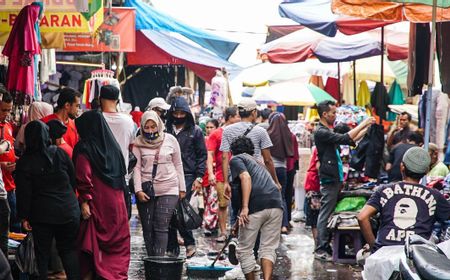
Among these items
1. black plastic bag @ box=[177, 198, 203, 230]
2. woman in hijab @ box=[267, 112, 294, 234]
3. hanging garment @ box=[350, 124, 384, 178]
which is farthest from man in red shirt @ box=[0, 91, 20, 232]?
woman in hijab @ box=[267, 112, 294, 234]

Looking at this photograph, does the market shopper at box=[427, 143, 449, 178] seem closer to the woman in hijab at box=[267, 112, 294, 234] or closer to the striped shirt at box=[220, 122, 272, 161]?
the woman in hijab at box=[267, 112, 294, 234]

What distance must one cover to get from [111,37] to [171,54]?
4.85 m

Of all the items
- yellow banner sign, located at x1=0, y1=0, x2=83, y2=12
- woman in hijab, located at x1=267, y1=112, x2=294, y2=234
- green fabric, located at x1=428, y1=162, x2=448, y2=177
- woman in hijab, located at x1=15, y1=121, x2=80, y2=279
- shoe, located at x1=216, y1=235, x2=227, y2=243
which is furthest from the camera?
woman in hijab, located at x1=267, y1=112, x2=294, y2=234

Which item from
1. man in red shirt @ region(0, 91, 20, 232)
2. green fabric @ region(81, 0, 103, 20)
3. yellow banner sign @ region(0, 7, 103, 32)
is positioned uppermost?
green fabric @ region(81, 0, 103, 20)

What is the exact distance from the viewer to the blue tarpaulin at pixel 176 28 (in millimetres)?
19844

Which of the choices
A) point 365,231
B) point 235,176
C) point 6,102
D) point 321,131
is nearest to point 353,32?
point 321,131

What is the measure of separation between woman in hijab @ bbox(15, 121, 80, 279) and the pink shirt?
174 centimetres

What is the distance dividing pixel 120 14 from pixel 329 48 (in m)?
4.05

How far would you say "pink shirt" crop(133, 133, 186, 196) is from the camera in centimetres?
1161

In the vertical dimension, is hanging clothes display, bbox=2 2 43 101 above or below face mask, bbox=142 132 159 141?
above

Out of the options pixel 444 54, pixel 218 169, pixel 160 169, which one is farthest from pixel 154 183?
pixel 444 54

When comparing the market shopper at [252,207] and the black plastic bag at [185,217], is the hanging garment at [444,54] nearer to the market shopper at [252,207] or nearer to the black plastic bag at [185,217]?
the market shopper at [252,207]

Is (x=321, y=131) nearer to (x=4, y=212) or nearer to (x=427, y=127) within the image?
(x=427, y=127)

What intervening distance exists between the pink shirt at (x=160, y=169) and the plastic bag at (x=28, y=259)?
1.89m
